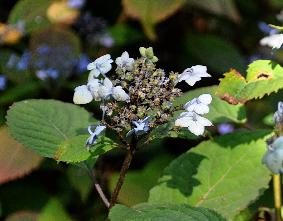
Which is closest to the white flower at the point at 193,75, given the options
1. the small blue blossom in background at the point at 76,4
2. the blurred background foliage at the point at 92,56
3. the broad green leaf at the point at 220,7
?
the blurred background foliage at the point at 92,56

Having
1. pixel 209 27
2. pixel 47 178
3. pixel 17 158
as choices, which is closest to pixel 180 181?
pixel 17 158

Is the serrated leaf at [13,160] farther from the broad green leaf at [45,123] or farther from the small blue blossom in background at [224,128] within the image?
the small blue blossom in background at [224,128]

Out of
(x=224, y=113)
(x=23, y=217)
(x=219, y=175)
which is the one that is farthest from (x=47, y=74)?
(x=219, y=175)

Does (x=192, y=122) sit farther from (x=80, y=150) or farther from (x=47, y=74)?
(x=47, y=74)

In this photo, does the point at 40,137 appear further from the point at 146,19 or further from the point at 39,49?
the point at 39,49

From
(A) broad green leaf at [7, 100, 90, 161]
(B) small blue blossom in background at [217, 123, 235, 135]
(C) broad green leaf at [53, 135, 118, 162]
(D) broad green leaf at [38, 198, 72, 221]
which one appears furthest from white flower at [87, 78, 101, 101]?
(B) small blue blossom in background at [217, 123, 235, 135]

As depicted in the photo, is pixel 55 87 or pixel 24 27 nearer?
pixel 55 87
